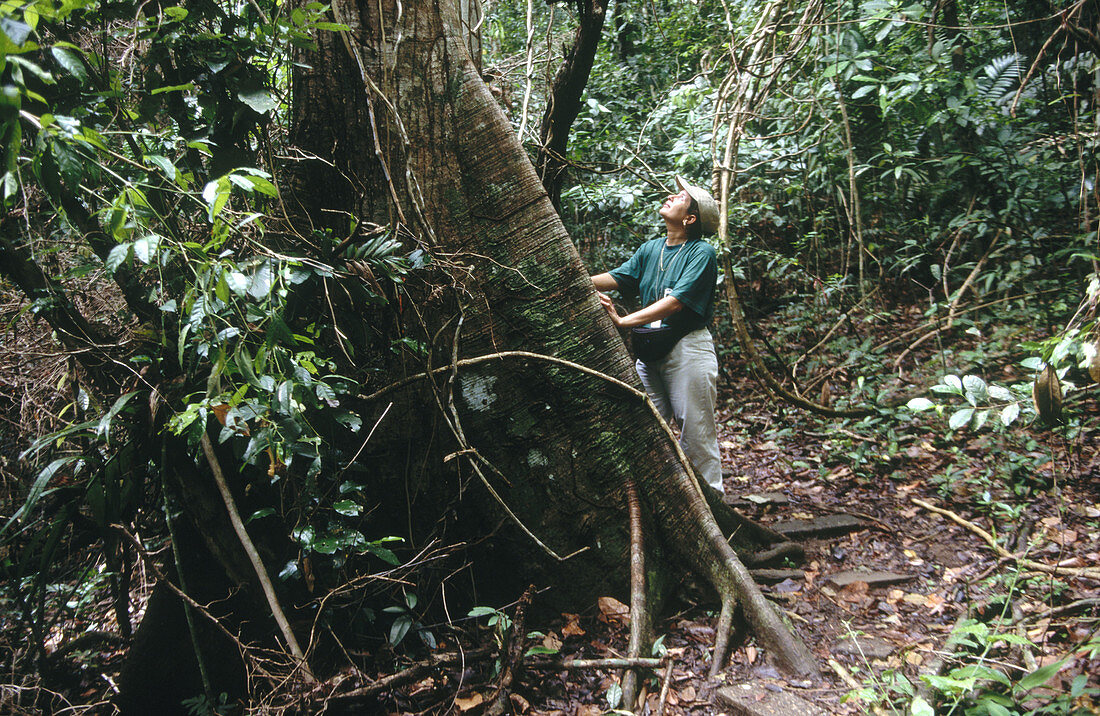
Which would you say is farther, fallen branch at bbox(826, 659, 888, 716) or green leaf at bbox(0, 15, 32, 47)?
fallen branch at bbox(826, 659, 888, 716)

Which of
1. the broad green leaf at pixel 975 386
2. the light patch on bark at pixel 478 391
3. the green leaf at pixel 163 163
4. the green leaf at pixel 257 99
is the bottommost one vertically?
the broad green leaf at pixel 975 386

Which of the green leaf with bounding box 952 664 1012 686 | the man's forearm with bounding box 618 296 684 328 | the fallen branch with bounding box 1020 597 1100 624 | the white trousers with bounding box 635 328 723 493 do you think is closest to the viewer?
the green leaf with bounding box 952 664 1012 686

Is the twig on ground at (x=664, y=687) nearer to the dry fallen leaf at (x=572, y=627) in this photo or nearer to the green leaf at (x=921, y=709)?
the dry fallen leaf at (x=572, y=627)

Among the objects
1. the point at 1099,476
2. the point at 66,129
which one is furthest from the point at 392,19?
the point at 1099,476

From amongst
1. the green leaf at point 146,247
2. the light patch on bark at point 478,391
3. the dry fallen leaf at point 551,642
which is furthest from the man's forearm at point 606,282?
the green leaf at point 146,247

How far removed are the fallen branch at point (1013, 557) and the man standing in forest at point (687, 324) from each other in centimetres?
127

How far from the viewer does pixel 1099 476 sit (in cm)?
361

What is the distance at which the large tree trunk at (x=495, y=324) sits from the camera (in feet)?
8.68

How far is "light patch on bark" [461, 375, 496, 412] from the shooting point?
2.64 meters

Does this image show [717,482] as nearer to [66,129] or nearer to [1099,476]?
[1099,476]

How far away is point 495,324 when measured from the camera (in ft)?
8.70

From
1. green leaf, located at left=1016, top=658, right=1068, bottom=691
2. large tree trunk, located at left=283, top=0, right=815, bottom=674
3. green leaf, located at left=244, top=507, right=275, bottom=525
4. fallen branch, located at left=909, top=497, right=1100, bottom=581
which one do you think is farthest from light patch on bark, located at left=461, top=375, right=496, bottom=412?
fallen branch, located at left=909, top=497, right=1100, bottom=581

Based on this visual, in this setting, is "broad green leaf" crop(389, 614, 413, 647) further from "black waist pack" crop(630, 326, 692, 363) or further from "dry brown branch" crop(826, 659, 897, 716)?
"black waist pack" crop(630, 326, 692, 363)

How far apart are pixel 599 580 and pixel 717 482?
119 cm
